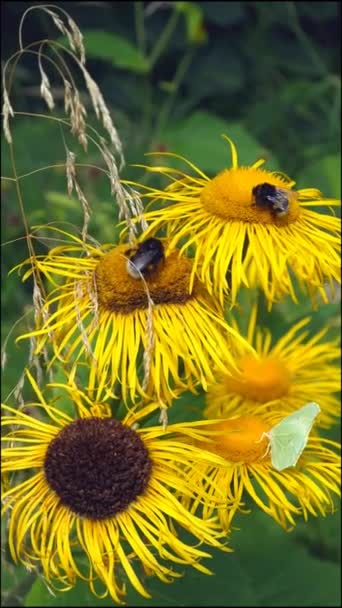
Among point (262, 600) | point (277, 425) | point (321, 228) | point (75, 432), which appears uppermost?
point (321, 228)

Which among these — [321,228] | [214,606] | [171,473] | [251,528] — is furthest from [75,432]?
[251,528]

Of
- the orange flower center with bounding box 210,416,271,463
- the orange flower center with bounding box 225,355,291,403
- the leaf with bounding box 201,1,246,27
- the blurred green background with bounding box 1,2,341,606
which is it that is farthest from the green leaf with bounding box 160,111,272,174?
the orange flower center with bounding box 210,416,271,463

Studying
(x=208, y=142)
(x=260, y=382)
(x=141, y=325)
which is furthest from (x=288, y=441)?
(x=208, y=142)

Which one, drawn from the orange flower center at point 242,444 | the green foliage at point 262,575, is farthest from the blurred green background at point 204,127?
the orange flower center at point 242,444

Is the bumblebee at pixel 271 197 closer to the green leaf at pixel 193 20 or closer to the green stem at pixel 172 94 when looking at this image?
the green leaf at pixel 193 20

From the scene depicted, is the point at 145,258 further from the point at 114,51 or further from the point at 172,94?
the point at 172,94

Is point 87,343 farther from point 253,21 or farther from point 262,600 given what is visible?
point 253,21

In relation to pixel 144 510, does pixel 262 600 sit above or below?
below
